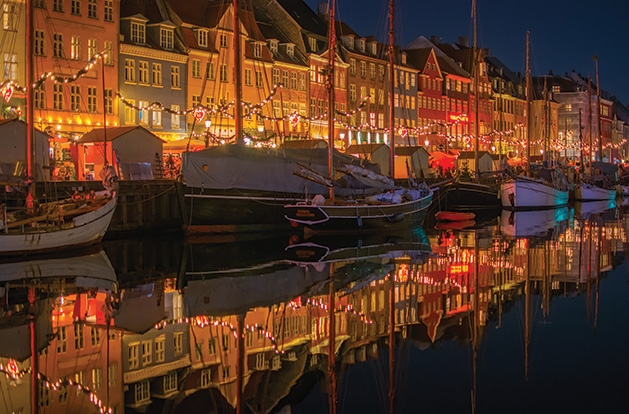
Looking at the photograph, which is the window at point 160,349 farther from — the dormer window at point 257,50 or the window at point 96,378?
the dormer window at point 257,50

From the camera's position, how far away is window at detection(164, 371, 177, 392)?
41.4ft

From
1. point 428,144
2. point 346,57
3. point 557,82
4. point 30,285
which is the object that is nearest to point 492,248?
point 30,285

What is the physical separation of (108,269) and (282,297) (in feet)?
26.7

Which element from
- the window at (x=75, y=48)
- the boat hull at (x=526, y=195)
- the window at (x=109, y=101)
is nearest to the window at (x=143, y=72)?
the window at (x=109, y=101)

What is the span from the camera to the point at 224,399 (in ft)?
39.1

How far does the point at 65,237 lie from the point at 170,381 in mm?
18457

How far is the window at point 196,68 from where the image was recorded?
5806cm

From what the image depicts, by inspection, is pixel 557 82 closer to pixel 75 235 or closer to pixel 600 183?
pixel 600 183

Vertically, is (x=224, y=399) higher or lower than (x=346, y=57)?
lower

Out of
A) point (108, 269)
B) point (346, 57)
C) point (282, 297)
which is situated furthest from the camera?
point (346, 57)

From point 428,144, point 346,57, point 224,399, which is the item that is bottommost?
point 224,399

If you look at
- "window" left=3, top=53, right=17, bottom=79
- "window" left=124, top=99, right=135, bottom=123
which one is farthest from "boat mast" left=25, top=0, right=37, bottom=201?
"window" left=124, top=99, right=135, bottom=123

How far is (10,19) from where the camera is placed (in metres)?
46.6

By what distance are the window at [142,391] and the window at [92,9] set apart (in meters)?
41.4
